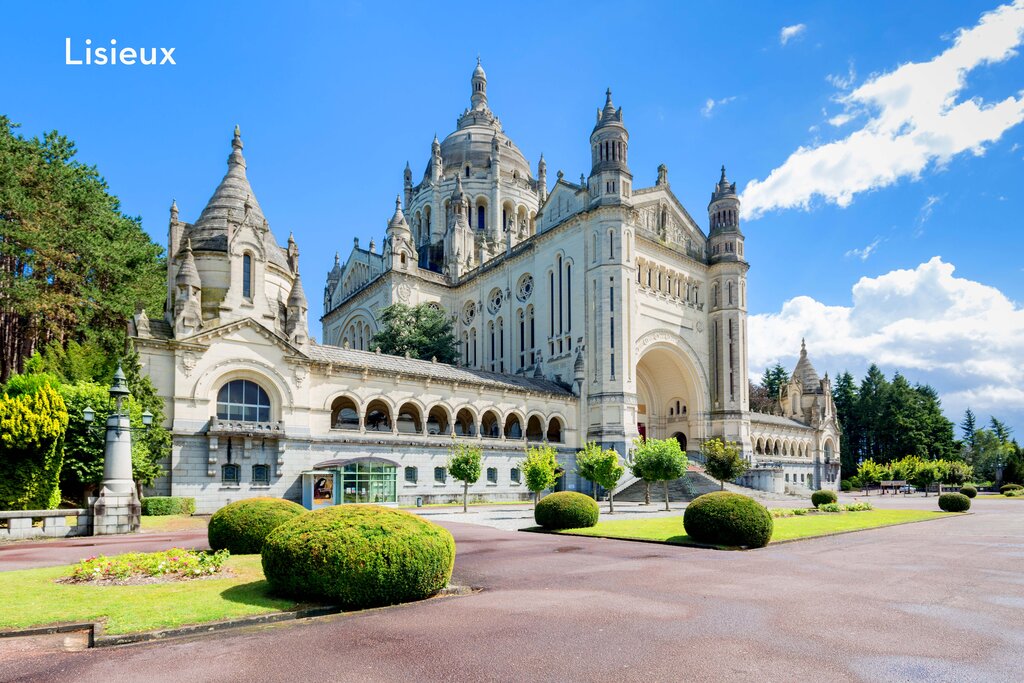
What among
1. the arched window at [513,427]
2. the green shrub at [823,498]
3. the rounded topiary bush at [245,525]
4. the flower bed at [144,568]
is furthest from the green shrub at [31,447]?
the green shrub at [823,498]

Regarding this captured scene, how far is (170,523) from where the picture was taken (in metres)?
27.1

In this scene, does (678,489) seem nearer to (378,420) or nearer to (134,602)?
(378,420)

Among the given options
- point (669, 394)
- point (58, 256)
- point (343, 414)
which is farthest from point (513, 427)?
point (58, 256)

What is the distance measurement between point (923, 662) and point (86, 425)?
3020 cm

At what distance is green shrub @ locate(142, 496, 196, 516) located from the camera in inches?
1208

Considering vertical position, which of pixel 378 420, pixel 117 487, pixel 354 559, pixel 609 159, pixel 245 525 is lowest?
pixel 245 525

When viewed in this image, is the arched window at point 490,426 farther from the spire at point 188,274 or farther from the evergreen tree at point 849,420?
the evergreen tree at point 849,420

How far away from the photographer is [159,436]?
103 ft

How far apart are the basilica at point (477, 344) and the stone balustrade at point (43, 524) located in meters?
Answer: 10.6

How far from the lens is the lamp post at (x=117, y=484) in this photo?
2267cm

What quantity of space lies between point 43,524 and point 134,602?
14558 millimetres

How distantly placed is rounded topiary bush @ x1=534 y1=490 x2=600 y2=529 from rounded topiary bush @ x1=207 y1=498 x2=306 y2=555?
10.9 metres

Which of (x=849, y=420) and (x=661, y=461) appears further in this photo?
(x=849, y=420)

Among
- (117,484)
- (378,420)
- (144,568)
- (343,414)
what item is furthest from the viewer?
(343,414)
